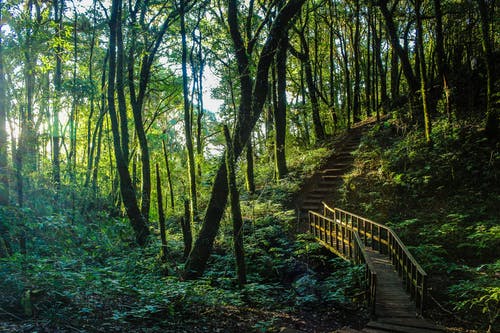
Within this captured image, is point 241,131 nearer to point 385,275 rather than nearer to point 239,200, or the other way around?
point 239,200

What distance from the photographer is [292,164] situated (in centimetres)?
2145

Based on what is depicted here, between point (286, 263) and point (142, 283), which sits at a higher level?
point (142, 283)

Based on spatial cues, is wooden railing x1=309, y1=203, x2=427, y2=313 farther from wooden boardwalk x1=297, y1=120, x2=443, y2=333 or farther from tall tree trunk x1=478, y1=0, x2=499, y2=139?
tall tree trunk x1=478, y1=0, x2=499, y2=139

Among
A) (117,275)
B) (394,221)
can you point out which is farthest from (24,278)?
(394,221)

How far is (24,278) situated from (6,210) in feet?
7.98

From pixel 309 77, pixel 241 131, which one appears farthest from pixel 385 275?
pixel 309 77

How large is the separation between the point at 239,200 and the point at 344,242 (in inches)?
180

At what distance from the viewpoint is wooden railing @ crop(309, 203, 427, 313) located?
7.63 meters

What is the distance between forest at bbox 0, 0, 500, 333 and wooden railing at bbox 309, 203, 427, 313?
534 millimetres

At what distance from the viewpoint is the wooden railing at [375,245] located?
7.63 meters

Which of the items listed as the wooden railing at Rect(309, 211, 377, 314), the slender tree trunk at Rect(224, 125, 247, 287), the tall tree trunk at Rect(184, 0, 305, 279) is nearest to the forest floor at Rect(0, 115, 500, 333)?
the wooden railing at Rect(309, 211, 377, 314)

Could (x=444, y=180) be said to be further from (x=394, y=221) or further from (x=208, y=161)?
(x=208, y=161)

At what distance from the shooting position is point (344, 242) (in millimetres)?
11711

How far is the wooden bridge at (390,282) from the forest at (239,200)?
1.87 ft
